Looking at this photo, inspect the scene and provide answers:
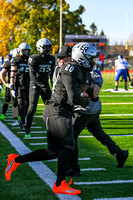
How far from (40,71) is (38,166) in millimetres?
2593

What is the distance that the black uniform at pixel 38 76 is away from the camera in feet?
24.5

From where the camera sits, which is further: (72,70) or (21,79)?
(21,79)

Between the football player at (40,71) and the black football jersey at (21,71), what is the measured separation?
Answer: 828 millimetres

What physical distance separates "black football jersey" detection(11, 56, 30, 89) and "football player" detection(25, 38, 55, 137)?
0.83 m

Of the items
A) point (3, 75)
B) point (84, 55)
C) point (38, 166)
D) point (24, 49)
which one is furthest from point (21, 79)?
point (84, 55)

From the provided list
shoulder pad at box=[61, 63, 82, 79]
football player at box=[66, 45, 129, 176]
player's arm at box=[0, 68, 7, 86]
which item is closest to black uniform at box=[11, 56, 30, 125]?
player's arm at box=[0, 68, 7, 86]

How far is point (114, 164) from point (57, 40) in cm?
4403

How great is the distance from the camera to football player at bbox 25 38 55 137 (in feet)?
24.3

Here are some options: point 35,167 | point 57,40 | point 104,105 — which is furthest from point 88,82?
point 57,40

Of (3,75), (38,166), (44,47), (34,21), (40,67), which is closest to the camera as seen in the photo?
(38,166)

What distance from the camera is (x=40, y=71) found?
7559 millimetres

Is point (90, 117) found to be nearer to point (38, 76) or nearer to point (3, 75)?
point (38, 76)

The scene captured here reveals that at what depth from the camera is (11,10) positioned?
50688mm

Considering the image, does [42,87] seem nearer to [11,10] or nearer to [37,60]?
[37,60]
